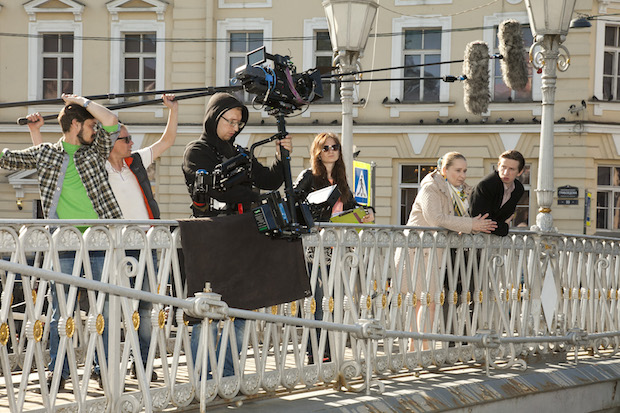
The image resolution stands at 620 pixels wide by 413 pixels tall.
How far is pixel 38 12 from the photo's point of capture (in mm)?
27344

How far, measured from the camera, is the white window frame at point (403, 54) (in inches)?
1013

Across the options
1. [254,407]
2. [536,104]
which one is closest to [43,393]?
[254,407]

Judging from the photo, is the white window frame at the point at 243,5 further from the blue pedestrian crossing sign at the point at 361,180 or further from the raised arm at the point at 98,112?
the raised arm at the point at 98,112

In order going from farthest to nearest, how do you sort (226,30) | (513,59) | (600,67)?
(226,30), (600,67), (513,59)

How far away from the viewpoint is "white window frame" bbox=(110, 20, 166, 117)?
27141 millimetres

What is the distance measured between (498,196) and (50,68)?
22114 millimetres

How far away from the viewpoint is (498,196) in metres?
7.55

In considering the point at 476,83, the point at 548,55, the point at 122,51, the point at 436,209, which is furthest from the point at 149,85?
the point at 436,209

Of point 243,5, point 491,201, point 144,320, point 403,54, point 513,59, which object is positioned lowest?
point 144,320

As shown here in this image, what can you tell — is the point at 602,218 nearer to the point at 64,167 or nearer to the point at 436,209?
the point at 436,209

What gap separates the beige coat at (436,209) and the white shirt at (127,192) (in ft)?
6.17

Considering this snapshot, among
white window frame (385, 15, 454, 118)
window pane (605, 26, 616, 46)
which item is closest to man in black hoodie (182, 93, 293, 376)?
white window frame (385, 15, 454, 118)

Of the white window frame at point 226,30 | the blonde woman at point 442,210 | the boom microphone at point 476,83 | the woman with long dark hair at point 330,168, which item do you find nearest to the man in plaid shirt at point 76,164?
the woman with long dark hair at point 330,168

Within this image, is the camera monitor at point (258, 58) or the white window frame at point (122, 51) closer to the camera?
the camera monitor at point (258, 58)
